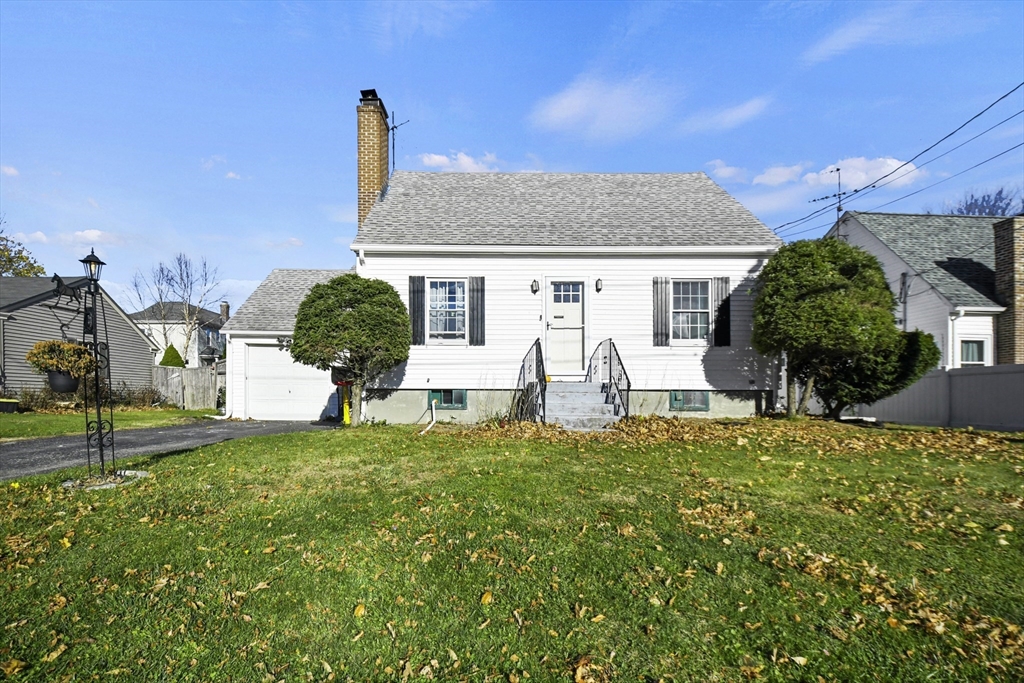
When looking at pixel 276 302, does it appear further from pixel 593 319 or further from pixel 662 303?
pixel 662 303

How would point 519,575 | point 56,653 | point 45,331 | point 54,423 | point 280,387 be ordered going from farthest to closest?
point 45,331
point 280,387
point 54,423
point 519,575
point 56,653

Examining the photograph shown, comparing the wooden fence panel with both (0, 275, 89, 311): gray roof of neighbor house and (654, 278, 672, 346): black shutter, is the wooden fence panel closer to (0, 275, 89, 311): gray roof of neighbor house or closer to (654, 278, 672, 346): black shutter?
(0, 275, 89, 311): gray roof of neighbor house

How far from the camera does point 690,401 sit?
41.0 ft

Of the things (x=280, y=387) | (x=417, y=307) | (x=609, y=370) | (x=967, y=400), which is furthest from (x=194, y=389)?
(x=967, y=400)

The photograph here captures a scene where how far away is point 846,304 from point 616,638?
9421mm

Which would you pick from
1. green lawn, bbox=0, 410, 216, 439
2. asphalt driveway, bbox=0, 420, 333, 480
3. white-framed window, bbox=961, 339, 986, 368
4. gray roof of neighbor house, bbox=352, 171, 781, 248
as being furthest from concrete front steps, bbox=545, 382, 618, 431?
white-framed window, bbox=961, 339, 986, 368

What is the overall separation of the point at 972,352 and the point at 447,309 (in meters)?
15.3

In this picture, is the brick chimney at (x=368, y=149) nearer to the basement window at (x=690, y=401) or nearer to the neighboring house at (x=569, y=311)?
the neighboring house at (x=569, y=311)

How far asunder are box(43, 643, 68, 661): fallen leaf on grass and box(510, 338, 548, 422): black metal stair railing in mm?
8138

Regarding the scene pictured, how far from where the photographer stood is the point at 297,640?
3293 millimetres

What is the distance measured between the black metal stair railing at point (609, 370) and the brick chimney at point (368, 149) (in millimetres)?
6891

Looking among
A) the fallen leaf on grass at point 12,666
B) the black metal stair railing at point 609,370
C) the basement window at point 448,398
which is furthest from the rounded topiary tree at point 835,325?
the fallen leaf on grass at point 12,666

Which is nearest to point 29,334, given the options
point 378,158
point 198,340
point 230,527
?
point 378,158

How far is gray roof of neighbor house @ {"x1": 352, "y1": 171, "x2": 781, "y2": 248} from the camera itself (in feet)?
41.1
